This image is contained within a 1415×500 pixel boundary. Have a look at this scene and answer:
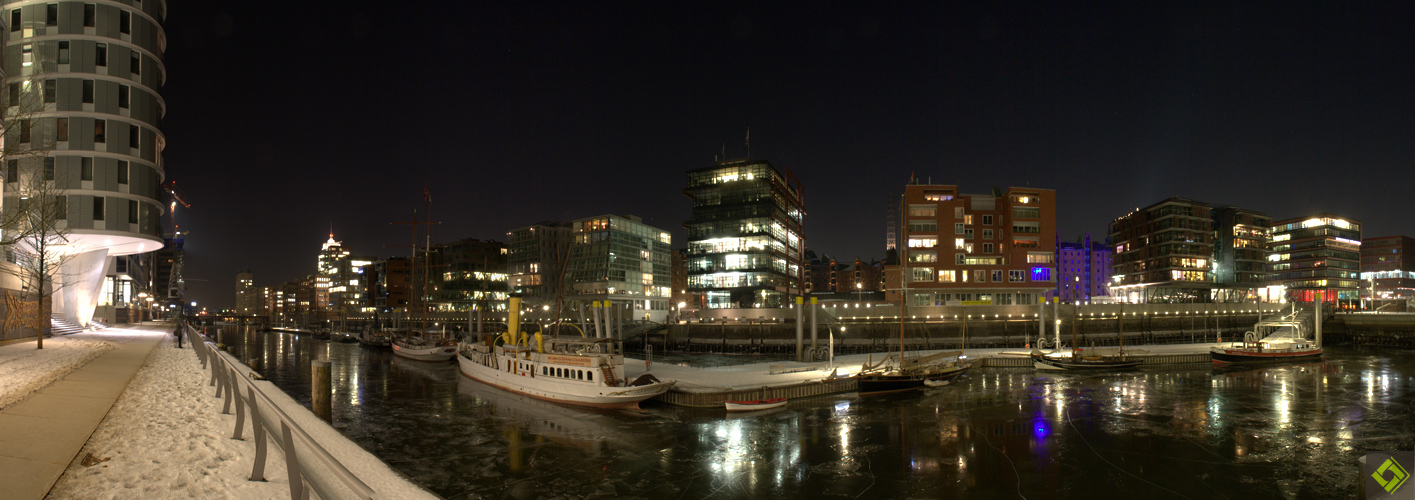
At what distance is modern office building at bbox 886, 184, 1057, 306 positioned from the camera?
85562mm

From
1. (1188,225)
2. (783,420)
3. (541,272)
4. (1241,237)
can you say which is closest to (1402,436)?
(783,420)

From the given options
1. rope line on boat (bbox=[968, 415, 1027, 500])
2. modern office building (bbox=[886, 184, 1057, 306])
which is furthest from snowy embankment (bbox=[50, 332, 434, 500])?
modern office building (bbox=[886, 184, 1057, 306])

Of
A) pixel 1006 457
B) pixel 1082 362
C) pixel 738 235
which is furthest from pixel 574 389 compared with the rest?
pixel 738 235

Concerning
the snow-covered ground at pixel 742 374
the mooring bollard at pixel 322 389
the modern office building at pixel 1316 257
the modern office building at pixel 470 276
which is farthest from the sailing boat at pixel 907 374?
the modern office building at pixel 1316 257

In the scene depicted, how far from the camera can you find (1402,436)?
24500 mm

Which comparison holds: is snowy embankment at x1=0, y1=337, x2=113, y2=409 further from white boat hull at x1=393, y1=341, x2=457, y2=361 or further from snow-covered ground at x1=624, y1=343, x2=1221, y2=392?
white boat hull at x1=393, y1=341, x2=457, y2=361

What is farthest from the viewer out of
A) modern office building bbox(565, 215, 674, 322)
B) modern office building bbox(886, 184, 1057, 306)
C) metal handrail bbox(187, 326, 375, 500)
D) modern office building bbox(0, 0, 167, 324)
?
modern office building bbox(565, 215, 674, 322)

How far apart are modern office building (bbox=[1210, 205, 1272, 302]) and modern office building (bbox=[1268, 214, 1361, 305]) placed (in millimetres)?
17654

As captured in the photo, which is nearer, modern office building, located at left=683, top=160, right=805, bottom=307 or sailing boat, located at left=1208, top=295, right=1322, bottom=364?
sailing boat, located at left=1208, top=295, right=1322, bottom=364

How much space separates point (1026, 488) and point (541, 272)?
386 ft

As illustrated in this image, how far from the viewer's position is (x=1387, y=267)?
171 metres

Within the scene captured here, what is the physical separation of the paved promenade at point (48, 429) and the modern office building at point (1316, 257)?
18801cm

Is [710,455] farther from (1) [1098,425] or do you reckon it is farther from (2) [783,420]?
(1) [1098,425]

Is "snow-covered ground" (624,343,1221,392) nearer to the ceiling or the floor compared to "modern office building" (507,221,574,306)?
nearer to the floor
